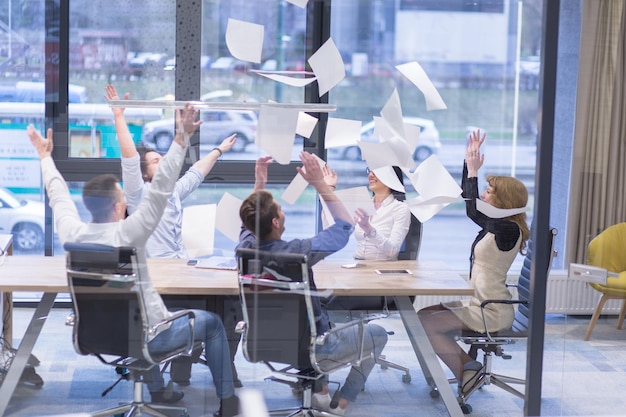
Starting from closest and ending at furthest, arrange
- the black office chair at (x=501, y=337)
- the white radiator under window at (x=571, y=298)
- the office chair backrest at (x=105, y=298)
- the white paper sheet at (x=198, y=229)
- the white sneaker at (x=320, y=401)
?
the office chair backrest at (x=105, y=298), the white paper sheet at (x=198, y=229), the white sneaker at (x=320, y=401), the black office chair at (x=501, y=337), the white radiator under window at (x=571, y=298)

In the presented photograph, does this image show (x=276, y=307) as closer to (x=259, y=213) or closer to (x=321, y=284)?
(x=321, y=284)

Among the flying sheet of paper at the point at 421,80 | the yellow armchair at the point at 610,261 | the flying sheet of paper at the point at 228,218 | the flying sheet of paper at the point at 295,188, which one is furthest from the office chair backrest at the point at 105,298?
the yellow armchair at the point at 610,261

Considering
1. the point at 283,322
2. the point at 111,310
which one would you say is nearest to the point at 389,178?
the point at 283,322

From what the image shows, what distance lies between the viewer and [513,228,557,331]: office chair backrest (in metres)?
4.32

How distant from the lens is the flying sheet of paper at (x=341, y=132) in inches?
159

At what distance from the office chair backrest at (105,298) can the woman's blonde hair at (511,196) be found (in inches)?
62.7

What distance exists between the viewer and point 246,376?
412 centimetres

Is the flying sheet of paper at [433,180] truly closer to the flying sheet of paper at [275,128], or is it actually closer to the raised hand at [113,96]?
the flying sheet of paper at [275,128]

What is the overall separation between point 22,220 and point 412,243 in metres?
1.63

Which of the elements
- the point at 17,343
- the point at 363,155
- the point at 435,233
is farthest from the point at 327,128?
the point at 17,343

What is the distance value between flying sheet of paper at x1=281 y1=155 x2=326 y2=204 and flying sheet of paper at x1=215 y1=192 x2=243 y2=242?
21cm

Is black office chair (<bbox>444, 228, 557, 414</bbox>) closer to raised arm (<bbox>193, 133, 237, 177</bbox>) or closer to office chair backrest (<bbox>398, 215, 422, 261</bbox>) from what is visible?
office chair backrest (<bbox>398, 215, 422, 261</bbox>)

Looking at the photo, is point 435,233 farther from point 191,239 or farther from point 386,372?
point 191,239

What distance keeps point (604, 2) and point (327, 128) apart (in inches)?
56.2
